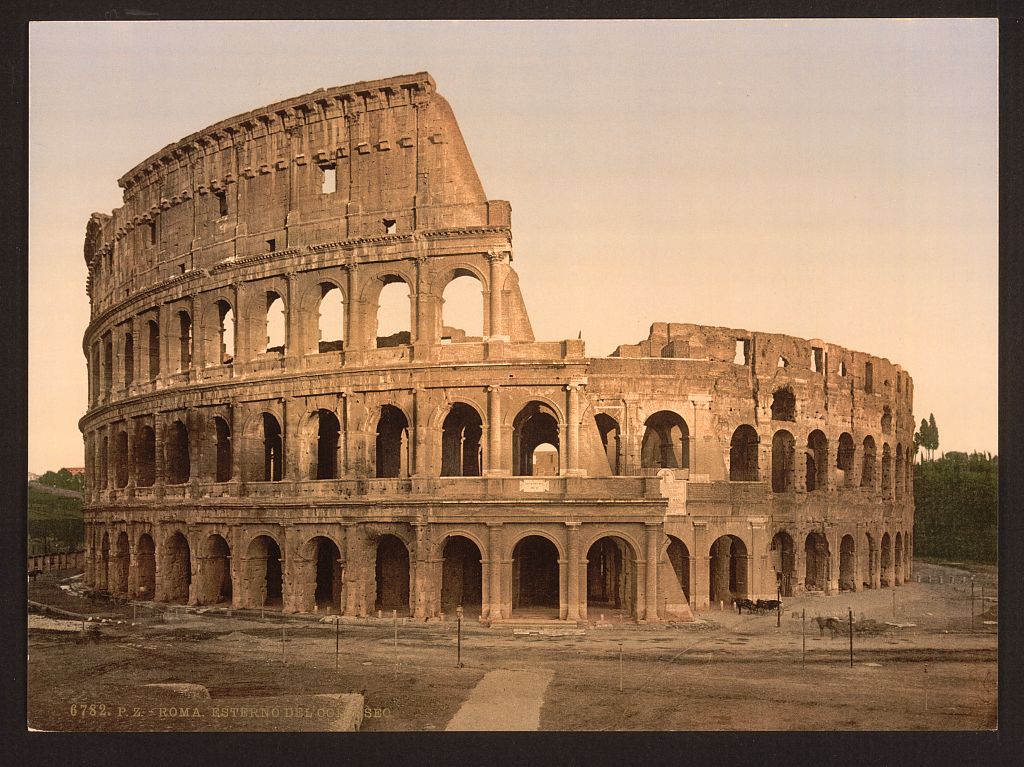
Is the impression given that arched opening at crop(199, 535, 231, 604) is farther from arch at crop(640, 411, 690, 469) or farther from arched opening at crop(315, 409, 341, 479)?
arch at crop(640, 411, 690, 469)

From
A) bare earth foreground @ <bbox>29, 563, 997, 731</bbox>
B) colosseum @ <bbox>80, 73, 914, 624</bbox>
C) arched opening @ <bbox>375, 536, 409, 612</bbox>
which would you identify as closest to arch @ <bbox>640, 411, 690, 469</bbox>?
colosseum @ <bbox>80, 73, 914, 624</bbox>

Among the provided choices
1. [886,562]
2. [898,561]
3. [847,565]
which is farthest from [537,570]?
[898,561]

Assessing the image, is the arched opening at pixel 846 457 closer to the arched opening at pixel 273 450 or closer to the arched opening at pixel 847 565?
the arched opening at pixel 847 565

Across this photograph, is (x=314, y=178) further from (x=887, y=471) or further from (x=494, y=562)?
(x=887, y=471)

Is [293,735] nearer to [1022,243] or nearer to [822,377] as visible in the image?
[1022,243]

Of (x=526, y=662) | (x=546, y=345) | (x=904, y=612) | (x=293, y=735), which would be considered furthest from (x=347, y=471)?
(x=904, y=612)

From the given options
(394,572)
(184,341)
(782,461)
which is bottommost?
(394,572)

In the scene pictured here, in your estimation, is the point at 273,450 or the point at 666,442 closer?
the point at 273,450
